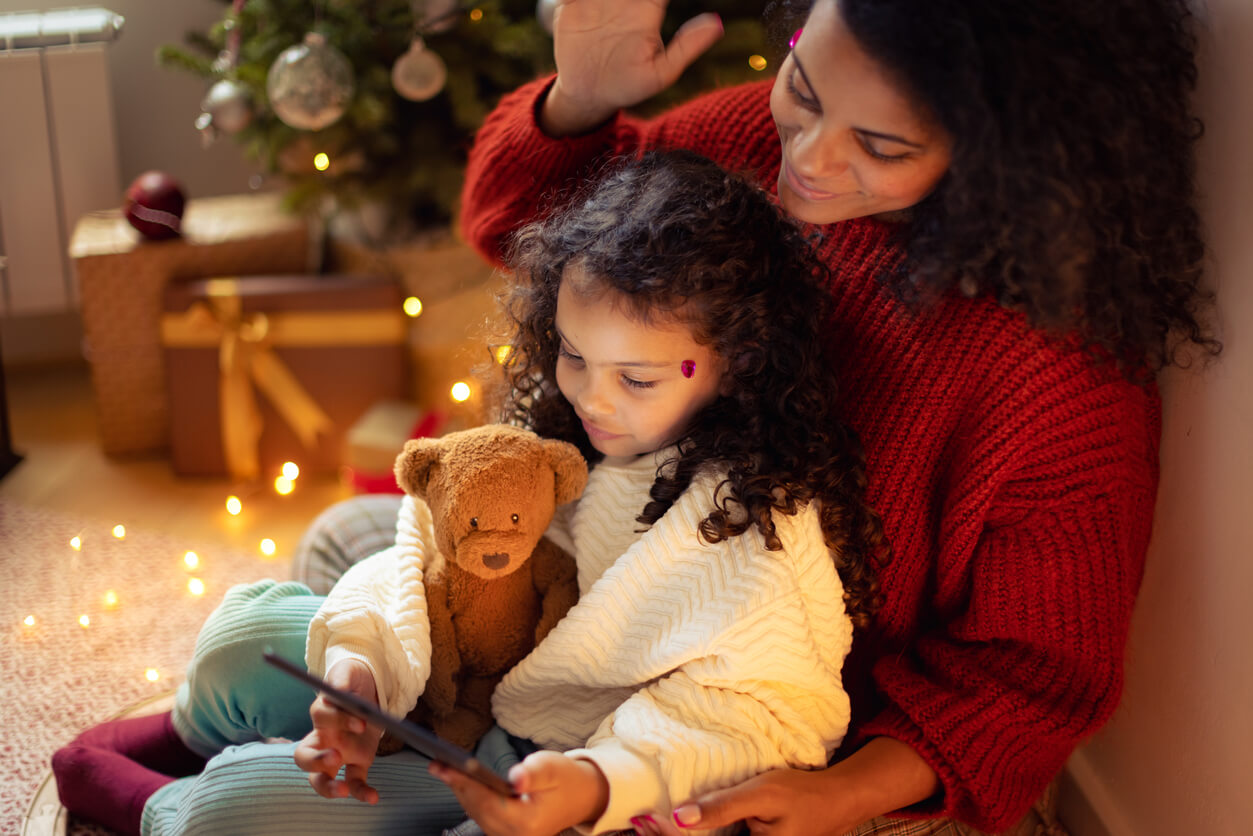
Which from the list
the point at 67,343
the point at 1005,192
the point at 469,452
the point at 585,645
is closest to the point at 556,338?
the point at 469,452

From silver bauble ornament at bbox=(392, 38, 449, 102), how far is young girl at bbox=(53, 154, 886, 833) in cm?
68

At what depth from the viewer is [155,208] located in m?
1.71

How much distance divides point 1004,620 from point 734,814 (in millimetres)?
266

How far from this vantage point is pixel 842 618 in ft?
2.88

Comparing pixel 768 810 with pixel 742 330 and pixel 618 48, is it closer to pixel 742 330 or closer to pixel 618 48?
pixel 742 330

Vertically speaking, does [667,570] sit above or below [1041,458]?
below

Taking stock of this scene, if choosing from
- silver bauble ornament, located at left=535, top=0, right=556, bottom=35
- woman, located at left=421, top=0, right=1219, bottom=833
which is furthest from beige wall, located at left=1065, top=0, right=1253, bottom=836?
silver bauble ornament, located at left=535, top=0, right=556, bottom=35

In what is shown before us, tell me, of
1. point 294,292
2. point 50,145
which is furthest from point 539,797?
point 50,145

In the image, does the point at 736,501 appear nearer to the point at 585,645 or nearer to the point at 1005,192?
the point at 585,645

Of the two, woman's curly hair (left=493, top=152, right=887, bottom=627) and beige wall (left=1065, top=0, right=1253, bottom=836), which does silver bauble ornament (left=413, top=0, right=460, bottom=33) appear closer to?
woman's curly hair (left=493, top=152, right=887, bottom=627)

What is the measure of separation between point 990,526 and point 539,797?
415 mm

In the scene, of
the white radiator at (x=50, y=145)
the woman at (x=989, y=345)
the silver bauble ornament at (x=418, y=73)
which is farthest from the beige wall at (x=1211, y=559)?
the white radiator at (x=50, y=145)

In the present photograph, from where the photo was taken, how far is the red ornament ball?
1.71m

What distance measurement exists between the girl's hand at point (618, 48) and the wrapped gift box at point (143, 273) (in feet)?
3.03
